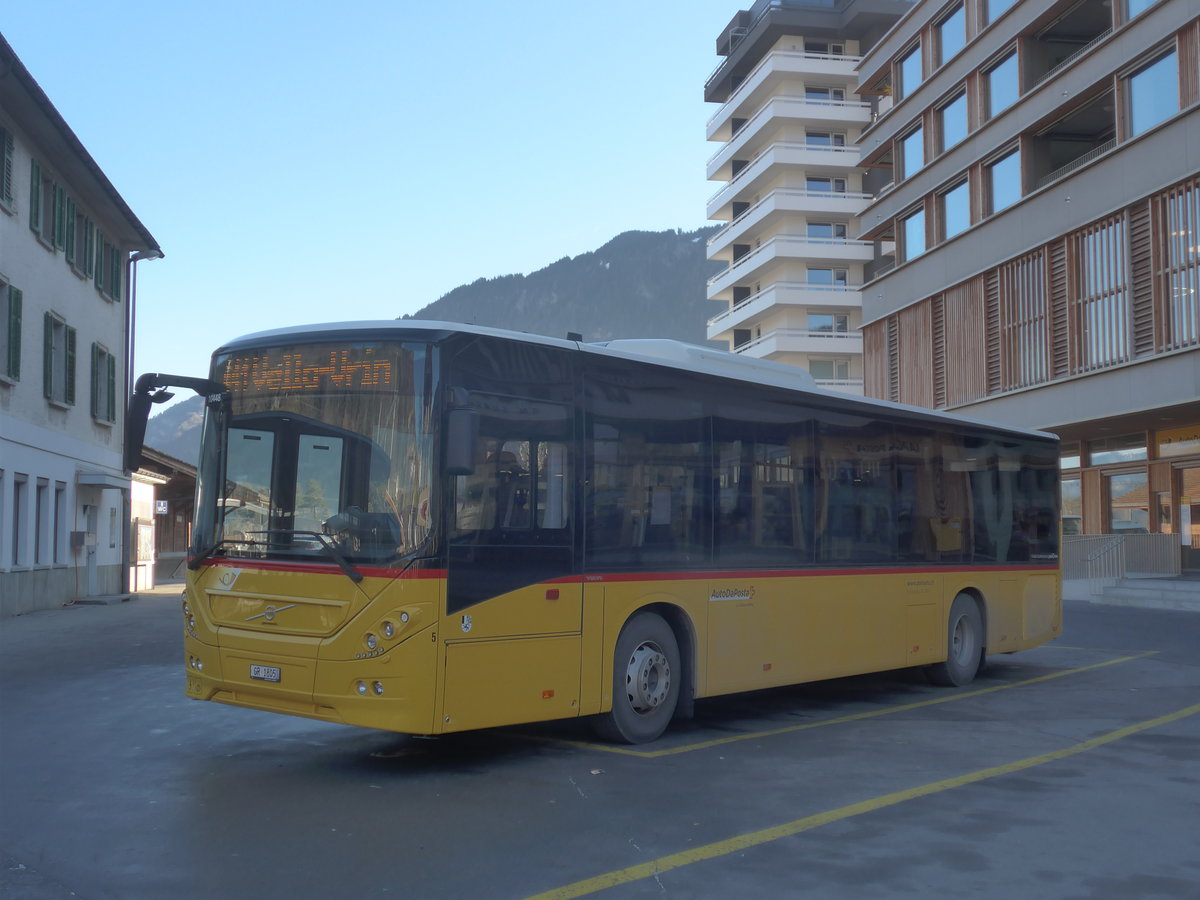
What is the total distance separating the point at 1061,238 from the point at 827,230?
113ft

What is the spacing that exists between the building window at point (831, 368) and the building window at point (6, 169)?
48.4m

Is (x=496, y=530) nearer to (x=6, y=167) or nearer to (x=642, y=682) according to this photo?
(x=642, y=682)

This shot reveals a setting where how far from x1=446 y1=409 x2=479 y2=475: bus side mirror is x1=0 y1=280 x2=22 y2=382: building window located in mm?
19423

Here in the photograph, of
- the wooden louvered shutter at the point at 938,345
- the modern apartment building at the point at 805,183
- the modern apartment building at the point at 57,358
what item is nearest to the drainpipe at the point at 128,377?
the modern apartment building at the point at 57,358

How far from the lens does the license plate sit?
810 cm

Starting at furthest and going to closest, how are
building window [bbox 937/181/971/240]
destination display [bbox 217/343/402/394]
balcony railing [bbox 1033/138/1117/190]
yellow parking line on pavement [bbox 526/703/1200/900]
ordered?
building window [bbox 937/181/971/240] < balcony railing [bbox 1033/138/1117/190] < destination display [bbox 217/343/402/394] < yellow parking line on pavement [bbox 526/703/1200/900]

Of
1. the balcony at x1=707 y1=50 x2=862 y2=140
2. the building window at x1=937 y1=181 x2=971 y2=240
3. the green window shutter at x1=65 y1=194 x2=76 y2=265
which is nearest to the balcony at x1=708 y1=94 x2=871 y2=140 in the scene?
the balcony at x1=707 y1=50 x2=862 y2=140

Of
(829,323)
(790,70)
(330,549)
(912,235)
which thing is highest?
(790,70)

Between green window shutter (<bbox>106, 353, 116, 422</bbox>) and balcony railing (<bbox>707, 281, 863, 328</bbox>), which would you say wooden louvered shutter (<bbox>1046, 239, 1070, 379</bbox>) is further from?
balcony railing (<bbox>707, 281, 863, 328</bbox>)

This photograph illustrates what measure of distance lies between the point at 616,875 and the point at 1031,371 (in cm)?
3249

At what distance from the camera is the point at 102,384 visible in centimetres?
3303

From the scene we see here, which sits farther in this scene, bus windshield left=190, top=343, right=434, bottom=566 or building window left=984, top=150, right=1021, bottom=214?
building window left=984, top=150, right=1021, bottom=214

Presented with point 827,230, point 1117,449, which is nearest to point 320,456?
point 1117,449

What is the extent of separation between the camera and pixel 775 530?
36.4 ft
